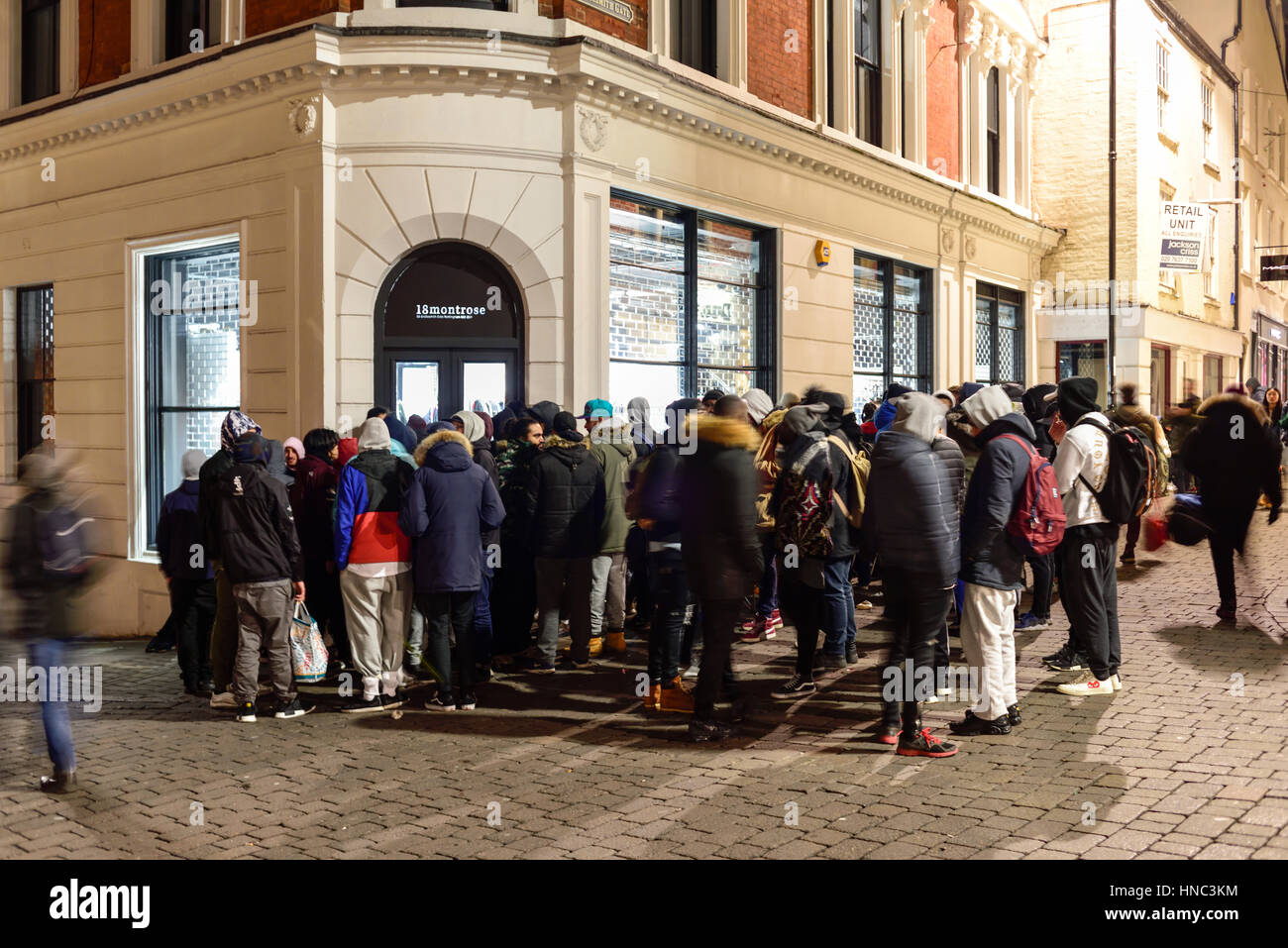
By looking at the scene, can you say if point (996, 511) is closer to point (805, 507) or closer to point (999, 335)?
point (805, 507)

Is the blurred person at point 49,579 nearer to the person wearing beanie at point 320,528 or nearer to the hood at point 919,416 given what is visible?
the person wearing beanie at point 320,528

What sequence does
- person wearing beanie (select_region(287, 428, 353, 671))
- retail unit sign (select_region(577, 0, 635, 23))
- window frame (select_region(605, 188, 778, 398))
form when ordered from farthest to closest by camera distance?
1. window frame (select_region(605, 188, 778, 398))
2. retail unit sign (select_region(577, 0, 635, 23))
3. person wearing beanie (select_region(287, 428, 353, 671))

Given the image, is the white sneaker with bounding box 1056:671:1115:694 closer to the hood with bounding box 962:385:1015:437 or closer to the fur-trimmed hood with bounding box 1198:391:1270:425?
the hood with bounding box 962:385:1015:437

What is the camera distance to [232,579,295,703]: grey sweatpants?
7.50m

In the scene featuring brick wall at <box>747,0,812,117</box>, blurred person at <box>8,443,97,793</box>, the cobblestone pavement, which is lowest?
the cobblestone pavement

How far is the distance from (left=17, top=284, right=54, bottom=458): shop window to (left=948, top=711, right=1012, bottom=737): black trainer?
1207cm

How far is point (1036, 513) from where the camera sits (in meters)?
6.81

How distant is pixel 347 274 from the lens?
11.0 m

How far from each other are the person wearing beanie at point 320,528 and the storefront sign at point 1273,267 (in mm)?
28584

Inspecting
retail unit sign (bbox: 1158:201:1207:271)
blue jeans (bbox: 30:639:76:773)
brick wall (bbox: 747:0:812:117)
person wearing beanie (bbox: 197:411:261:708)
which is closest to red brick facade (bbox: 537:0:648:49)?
brick wall (bbox: 747:0:812:117)

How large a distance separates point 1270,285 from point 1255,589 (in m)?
28.0

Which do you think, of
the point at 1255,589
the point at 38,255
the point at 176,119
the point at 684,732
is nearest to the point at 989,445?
the point at 684,732

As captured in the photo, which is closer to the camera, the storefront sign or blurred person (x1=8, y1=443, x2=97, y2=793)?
blurred person (x1=8, y1=443, x2=97, y2=793)

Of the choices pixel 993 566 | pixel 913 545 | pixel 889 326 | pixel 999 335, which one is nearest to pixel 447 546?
pixel 913 545
